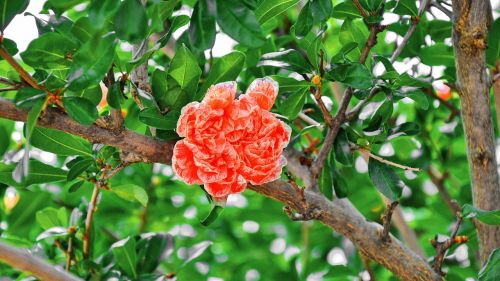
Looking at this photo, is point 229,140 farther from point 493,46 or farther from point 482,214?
point 493,46

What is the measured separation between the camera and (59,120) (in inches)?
38.6

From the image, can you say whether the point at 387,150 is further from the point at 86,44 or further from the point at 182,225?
the point at 86,44

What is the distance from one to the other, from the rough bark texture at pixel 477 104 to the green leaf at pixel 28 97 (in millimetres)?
644

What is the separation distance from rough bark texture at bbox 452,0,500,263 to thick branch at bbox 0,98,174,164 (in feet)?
1.58

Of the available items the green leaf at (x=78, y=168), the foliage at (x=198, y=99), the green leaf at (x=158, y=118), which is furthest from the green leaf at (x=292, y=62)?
the green leaf at (x=78, y=168)

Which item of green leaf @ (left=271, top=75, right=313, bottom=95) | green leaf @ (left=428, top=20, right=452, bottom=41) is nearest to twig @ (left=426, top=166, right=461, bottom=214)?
green leaf @ (left=428, top=20, right=452, bottom=41)

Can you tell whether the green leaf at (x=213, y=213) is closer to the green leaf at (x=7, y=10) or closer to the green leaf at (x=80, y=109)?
the green leaf at (x=80, y=109)

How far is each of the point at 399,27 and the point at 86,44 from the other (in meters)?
0.76

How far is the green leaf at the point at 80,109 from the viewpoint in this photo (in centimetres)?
94

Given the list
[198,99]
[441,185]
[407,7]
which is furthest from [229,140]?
[441,185]

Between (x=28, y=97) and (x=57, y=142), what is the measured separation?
0.73 ft

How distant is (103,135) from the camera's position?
1020 millimetres

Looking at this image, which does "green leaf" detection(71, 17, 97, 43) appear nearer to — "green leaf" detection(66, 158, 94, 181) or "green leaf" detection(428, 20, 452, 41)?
"green leaf" detection(66, 158, 94, 181)

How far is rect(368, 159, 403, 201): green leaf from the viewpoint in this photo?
4.04 feet
